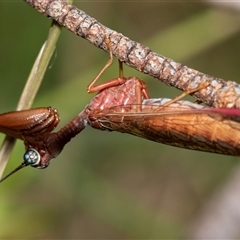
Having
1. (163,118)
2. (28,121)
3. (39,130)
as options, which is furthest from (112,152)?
(163,118)

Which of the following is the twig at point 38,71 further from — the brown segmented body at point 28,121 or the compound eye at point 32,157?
the compound eye at point 32,157

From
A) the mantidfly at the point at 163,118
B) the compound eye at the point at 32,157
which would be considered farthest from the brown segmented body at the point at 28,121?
the mantidfly at the point at 163,118

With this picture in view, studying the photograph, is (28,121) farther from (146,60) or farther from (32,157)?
(146,60)

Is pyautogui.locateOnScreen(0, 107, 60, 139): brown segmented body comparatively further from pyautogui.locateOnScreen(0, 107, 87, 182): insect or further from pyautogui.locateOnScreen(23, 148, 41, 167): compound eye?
pyautogui.locateOnScreen(23, 148, 41, 167): compound eye

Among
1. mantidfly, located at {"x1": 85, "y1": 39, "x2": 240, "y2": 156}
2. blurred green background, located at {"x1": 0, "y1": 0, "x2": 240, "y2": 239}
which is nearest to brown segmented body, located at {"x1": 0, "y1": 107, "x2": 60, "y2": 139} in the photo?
mantidfly, located at {"x1": 85, "y1": 39, "x2": 240, "y2": 156}

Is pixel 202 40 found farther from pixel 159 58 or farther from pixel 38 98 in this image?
pixel 159 58

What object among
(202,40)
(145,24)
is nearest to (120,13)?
(145,24)
